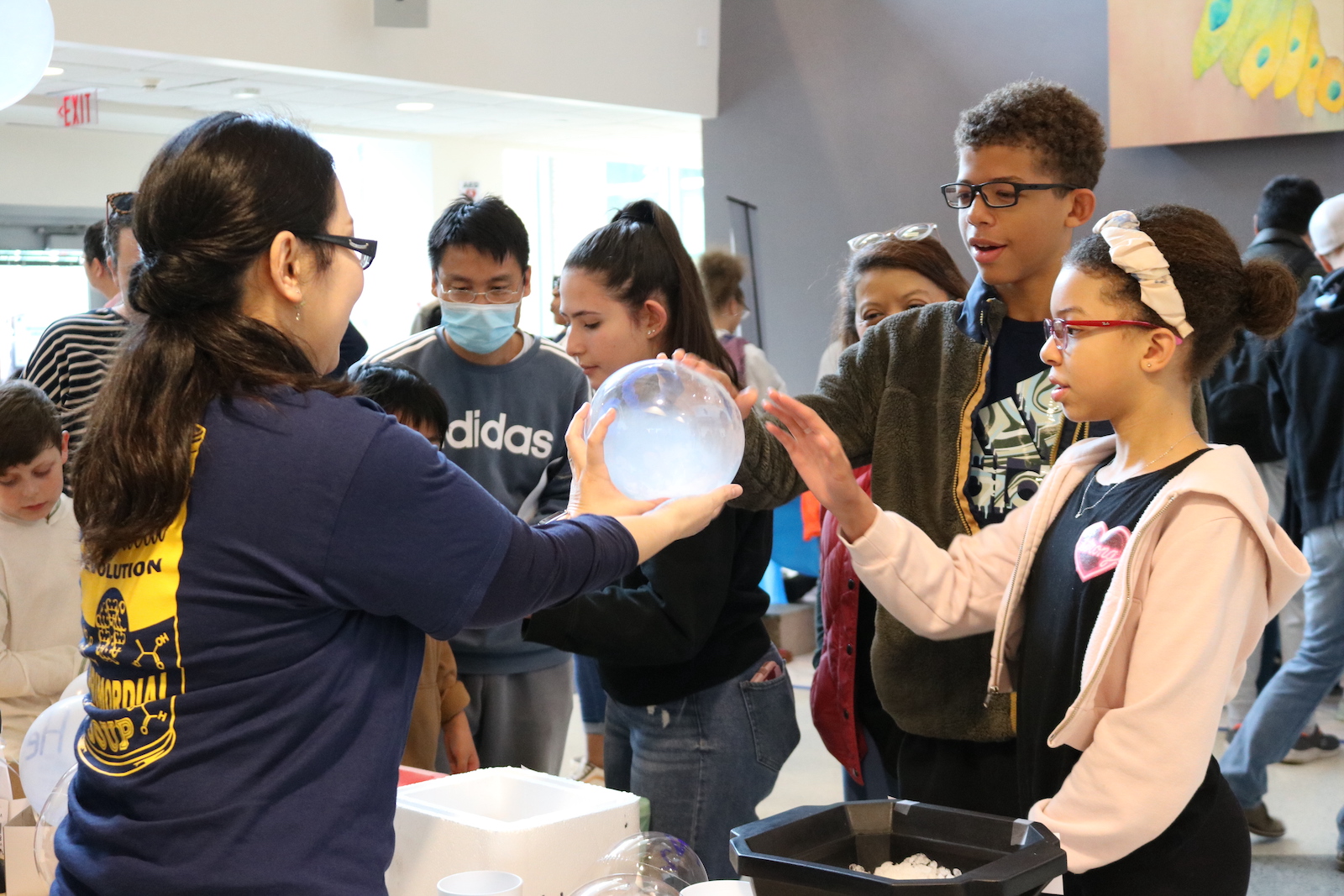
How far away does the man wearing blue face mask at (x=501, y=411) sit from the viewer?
A: 258cm

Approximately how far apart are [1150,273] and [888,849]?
0.76 meters

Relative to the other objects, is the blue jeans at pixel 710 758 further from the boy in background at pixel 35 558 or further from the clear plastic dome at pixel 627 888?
the boy in background at pixel 35 558

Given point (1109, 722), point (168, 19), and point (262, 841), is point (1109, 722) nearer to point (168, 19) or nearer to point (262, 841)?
point (262, 841)

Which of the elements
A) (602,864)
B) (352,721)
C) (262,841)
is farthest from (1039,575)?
(262,841)

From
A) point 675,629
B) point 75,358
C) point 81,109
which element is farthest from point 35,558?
point 81,109

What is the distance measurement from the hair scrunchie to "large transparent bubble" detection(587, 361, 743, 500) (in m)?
0.53

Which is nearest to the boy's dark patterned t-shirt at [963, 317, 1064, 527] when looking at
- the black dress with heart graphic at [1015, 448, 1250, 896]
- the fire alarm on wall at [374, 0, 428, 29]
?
the black dress with heart graphic at [1015, 448, 1250, 896]

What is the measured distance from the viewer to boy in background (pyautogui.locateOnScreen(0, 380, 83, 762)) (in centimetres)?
253

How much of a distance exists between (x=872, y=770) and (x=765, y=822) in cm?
93

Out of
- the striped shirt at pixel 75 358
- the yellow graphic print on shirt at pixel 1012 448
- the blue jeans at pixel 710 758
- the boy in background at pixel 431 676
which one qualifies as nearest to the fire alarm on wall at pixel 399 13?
the striped shirt at pixel 75 358

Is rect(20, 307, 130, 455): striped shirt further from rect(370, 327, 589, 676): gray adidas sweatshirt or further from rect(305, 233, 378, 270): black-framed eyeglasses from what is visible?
rect(305, 233, 378, 270): black-framed eyeglasses

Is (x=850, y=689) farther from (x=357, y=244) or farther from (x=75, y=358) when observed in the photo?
(x=75, y=358)

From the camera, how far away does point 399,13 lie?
Answer: 6543mm

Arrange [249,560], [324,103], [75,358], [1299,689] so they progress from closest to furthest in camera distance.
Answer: [249,560], [75,358], [1299,689], [324,103]
